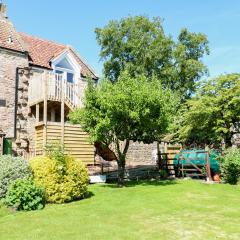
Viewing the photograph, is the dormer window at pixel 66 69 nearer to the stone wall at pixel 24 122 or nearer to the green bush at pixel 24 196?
the stone wall at pixel 24 122

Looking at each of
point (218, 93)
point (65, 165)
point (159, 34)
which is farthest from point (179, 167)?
point (159, 34)

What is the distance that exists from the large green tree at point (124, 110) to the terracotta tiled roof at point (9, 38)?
7.21 meters

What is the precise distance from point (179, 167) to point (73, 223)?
13715mm

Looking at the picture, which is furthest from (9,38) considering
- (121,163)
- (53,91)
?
(121,163)

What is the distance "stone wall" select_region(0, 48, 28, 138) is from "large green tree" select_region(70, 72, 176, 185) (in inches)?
197

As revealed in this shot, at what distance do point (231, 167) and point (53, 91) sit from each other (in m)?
11.6

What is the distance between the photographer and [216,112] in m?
25.0

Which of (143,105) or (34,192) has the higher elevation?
(143,105)

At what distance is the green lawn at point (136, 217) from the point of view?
9.77m

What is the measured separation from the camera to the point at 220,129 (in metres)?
24.2

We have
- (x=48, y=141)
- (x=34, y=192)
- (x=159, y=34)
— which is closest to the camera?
(x=34, y=192)

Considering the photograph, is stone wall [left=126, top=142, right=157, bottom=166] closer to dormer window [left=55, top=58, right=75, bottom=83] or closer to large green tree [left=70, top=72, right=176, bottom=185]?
dormer window [left=55, top=58, right=75, bottom=83]

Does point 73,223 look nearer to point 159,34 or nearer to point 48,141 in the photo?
point 48,141

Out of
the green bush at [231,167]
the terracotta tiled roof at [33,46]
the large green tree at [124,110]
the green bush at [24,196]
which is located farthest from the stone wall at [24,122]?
the green bush at [231,167]
